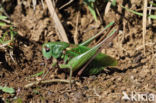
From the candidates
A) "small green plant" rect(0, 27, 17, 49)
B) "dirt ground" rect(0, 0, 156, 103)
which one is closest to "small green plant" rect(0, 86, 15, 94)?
"dirt ground" rect(0, 0, 156, 103)

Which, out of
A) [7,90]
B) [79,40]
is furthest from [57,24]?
[7,90]

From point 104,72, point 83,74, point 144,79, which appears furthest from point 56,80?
point 144,79

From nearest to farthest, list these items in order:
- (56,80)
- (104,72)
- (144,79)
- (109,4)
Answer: (56,80), (144,79), (104,72), (109,4)

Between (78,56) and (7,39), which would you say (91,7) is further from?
(7,39)

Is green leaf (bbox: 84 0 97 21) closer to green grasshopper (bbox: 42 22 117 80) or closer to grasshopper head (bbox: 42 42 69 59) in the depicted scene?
green grasshopper (bbox: 42 22 117 80)

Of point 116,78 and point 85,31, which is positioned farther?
point 85,31

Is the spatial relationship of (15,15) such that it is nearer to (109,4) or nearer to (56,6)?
(56,6)
